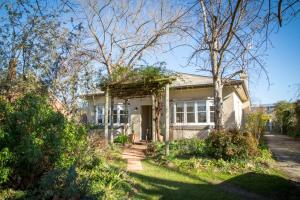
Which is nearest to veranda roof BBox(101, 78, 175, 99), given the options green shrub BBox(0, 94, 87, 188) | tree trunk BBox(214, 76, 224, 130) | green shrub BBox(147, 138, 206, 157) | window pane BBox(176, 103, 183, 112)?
tree trunk BBox(214, 76, 224, 130)

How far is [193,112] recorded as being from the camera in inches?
717

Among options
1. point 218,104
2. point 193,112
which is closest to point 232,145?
point 218,104

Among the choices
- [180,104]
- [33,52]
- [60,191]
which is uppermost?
[33,52]

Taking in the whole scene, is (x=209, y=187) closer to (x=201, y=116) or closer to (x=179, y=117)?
(x=201, y=116)

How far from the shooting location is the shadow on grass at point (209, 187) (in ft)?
23.4

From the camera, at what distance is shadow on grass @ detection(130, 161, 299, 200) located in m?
7.14

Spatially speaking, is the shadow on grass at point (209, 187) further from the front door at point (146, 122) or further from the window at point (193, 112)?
the front door at point (146, 122)

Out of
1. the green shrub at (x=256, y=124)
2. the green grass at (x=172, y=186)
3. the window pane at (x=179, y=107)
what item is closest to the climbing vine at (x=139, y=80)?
the window pane at (x=179, y=107)

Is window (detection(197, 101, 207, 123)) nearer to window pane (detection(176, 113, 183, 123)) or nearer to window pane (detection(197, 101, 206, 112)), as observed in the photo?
window pane (detection(197, 101, 206, 112))

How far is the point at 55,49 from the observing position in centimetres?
1077

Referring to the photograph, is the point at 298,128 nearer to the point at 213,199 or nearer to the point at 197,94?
the point at 197,94

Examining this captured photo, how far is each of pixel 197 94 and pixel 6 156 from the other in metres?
13.8

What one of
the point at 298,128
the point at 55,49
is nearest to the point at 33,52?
the point at 55,49

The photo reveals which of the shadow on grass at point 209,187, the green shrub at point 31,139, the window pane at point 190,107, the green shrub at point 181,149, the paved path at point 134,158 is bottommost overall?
the shadow on grass at point 209,187
